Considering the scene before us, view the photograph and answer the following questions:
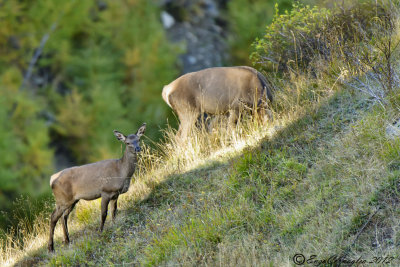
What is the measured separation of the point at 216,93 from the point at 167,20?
1537 inches

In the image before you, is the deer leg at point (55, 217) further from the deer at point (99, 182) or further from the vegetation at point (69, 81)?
the vegetation at point (69, 81)

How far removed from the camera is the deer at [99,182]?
8.55 meters

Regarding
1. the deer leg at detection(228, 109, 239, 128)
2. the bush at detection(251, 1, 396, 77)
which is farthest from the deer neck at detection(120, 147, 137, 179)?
the bush at detection(251, 1, 396, 77)

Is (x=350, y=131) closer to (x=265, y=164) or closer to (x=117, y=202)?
(x=265, y=164)

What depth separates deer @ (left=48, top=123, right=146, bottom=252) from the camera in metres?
8.55

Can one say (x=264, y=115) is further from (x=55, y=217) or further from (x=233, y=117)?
(x=55, y=217)

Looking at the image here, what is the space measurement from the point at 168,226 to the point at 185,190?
1.23 meters

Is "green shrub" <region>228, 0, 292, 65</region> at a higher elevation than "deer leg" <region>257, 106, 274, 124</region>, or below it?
below

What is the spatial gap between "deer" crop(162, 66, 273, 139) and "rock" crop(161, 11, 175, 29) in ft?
123

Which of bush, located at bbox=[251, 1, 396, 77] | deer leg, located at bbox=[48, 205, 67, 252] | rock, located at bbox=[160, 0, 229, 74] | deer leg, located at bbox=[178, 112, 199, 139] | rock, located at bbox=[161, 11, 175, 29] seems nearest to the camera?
deer leg, located at bbox=[48, 205, 67, 252]

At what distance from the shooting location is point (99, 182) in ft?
28.1

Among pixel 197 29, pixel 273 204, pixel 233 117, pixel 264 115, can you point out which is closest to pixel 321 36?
pixel 264 115

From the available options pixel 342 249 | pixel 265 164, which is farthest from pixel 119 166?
pixel 342 249

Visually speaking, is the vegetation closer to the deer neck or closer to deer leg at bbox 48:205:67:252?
deer leg at bbox 48:205:67:252
